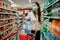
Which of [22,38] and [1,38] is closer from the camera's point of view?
[22,38]

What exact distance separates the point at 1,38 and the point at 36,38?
1.71 meters

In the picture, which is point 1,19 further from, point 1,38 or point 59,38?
point 59,38

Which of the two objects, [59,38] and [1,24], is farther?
[1,24]

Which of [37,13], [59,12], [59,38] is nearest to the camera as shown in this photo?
[59,38]

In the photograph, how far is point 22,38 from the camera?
14.0 ft

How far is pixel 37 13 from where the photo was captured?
15.0ft

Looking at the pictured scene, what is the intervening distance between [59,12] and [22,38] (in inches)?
73.9

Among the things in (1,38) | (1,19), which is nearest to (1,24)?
(1,19)

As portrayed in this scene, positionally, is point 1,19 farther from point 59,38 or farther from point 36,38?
point 59,38

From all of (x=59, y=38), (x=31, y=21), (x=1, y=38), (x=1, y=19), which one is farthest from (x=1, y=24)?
(x=59, y=38)

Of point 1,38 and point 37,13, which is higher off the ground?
point 37,13

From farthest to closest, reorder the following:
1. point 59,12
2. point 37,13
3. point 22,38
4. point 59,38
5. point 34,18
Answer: point 34,18 < point 37,13 < point 22,38 < point 59,12 < point 59,38

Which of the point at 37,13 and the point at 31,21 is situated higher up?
the point at 37,13

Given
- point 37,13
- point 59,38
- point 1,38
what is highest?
point 37,13
